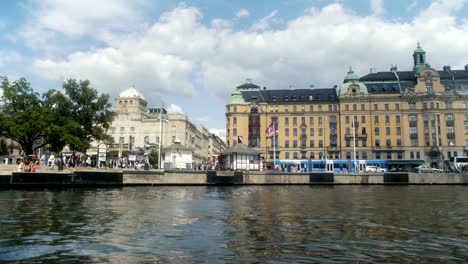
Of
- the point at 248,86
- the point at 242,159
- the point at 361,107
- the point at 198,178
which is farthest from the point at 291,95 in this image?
the point at 198,178

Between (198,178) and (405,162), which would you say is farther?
(405,162)

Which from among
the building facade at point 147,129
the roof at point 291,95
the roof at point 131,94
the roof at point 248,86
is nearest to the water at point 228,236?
the building facade at point 147,129

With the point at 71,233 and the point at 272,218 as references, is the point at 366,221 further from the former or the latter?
the point at 71,233

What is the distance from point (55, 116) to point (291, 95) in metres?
87.8

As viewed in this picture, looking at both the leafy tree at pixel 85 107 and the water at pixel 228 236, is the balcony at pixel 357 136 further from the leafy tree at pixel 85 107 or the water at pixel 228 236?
the water at pixel 228 236

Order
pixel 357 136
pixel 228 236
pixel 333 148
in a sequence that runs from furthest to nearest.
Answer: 1. pixel 333 148
2. pixel 357 136
3. pixel 228 236

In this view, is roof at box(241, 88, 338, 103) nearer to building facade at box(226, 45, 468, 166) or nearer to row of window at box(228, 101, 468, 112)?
building facade at box(226, 45, 468, 166)

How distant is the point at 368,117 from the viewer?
420ft

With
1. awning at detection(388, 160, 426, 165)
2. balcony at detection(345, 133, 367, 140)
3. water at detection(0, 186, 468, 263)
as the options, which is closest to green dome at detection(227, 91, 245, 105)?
balcony at detection(345, 133, 367, 140)

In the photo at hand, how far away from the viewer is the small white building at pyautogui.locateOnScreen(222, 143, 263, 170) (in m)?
68.9

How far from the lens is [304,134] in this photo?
432 feet

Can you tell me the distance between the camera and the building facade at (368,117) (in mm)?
122500

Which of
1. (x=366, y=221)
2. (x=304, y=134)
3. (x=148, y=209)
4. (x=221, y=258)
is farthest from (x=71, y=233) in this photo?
(x=304, y=134)

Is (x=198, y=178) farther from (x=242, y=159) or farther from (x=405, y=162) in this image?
(x=405, y=162)
